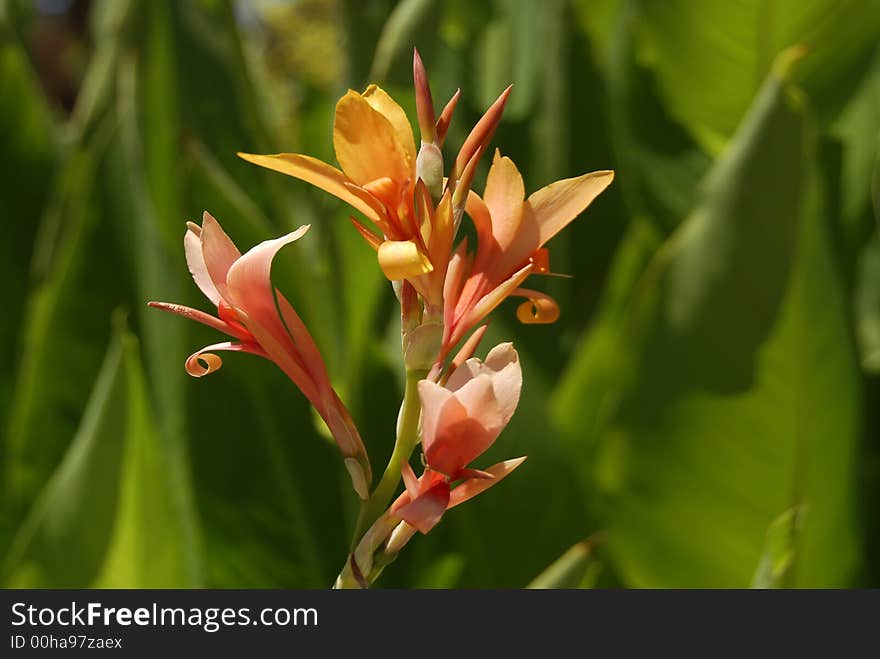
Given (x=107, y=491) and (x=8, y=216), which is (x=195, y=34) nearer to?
(x=8, y=216)

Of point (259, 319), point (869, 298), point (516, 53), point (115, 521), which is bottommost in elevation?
point (115, 521)

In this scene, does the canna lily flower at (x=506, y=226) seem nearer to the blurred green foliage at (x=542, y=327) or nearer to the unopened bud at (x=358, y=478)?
the unopened bud at (x=358, y=478)

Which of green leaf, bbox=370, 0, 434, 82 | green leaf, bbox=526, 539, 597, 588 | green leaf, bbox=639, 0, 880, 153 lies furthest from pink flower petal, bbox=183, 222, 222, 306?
green leaf, bbox=639, 0, 880, 153

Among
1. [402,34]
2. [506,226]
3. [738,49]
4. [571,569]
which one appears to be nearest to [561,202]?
[506,226]

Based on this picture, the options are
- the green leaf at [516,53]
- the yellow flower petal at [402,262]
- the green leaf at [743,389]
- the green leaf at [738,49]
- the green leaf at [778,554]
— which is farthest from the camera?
the green leaf at [516,53]

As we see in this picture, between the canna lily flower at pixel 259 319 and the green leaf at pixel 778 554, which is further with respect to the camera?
the green leaf at pixel 778 554

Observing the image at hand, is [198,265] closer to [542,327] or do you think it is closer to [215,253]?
[215,253]

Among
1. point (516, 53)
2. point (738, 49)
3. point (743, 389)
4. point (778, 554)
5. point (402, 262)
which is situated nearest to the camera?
point (402, 262)

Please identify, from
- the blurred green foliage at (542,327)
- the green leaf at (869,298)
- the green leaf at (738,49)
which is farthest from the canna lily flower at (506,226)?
the green leaf at (869,298)

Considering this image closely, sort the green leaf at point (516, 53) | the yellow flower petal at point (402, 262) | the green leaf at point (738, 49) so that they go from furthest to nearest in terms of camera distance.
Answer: the green leaf at point (516, 53)
the green leaf at point (738, 49)
the yellow flower petal at point (402, 262)
